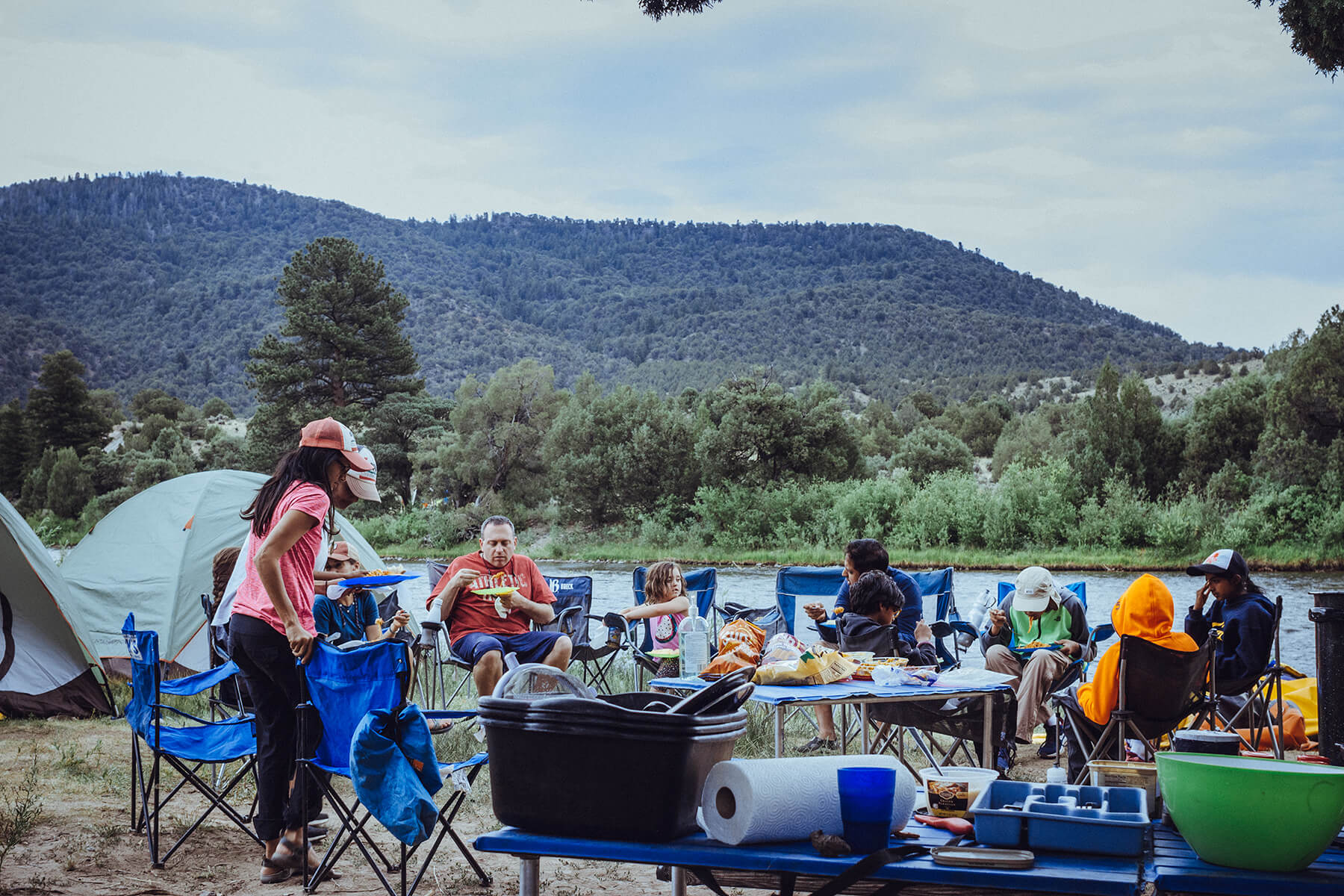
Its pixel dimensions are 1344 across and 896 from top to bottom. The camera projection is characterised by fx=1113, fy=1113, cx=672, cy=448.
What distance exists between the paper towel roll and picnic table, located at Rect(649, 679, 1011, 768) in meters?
1.16

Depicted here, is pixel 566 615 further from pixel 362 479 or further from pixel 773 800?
pixel 773 800

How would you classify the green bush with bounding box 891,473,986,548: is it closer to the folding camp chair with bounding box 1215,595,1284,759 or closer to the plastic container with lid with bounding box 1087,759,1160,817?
the folding camp chair with bounding box 1215,595,1284,759

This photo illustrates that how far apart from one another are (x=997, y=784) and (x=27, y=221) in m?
84.6

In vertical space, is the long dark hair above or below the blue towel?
above

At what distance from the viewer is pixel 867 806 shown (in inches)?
60.7

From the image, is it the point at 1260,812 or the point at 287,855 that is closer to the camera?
the point at 1260,812

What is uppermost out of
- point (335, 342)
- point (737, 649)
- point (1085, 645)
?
point (335, 342)

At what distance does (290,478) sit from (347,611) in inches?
75.4

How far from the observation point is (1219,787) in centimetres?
145

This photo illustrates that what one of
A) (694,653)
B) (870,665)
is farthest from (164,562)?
(870,665)

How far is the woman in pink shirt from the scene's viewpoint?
9.05 feet

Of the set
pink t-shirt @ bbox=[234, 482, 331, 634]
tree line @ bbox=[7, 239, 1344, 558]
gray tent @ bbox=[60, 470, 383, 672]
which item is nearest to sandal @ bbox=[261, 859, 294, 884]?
pink t-shirt @ bbox=[234, 482, 331, 634]

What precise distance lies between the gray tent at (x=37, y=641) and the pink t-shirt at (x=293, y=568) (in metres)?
3.43

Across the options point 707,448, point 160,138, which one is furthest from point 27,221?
point 707,448
